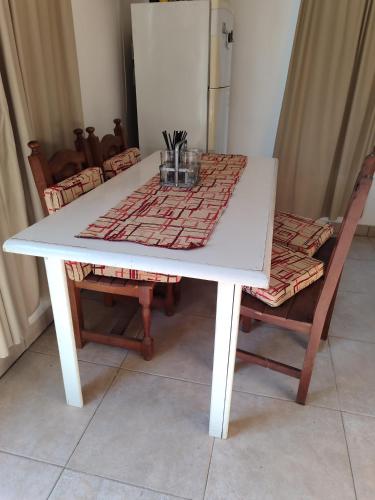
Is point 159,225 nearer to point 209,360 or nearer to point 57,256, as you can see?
point 57,256

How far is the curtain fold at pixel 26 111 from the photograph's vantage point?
4.66 ft

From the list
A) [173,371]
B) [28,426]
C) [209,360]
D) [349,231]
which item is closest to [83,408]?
[28,426]

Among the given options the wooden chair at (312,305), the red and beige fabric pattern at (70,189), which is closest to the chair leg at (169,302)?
the wooden chair at (312,305)

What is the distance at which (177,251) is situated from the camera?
3.38 feet

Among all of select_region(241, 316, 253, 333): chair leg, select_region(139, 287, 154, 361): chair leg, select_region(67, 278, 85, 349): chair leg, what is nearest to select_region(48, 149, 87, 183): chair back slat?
select_region(67, 278, 85, 349): chair leg

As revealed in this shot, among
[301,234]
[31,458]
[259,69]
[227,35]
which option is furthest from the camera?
[259,69]

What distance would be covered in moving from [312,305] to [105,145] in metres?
1.43

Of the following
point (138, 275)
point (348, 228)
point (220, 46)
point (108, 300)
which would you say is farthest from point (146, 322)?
point (220, 46)

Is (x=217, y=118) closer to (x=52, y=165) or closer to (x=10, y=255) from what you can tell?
(x=52, y=165)

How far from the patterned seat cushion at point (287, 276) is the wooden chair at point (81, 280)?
15.9 inches

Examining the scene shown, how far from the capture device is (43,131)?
1683 millimetres

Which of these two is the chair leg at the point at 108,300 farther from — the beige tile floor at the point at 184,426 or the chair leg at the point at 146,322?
the chair leg at the point at 146,322

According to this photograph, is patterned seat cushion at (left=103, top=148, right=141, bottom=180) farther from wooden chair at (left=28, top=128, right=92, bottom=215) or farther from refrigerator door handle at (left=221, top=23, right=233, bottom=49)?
refrigerator door handle at (left=221, top=23, right=233, bottom=49)

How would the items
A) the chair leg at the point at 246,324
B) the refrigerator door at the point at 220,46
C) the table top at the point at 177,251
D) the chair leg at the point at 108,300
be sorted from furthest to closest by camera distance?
the refrigerator door at the point at 220,46
the chair leg at the point at 108,300
the chair leg at the point at 246,324
the table top at the point at 177,251
